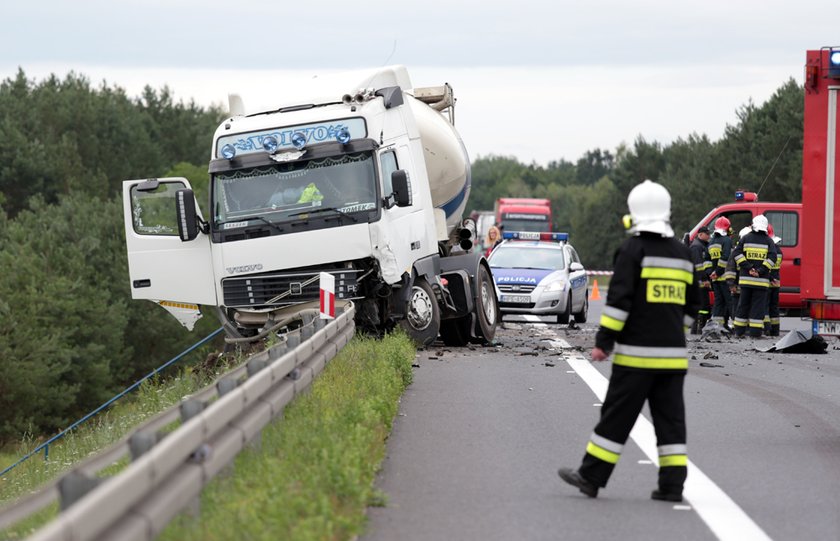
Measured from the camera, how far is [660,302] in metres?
7.72

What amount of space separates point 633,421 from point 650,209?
1.17 m

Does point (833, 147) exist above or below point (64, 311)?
above

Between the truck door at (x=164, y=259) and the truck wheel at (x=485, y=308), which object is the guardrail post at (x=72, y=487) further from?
the truck wheel at (x=485, y=308)

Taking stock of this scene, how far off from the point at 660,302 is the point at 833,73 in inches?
157

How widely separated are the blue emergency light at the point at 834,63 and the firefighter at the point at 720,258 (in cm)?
1293

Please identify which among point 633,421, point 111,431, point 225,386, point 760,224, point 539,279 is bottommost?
point 111,431

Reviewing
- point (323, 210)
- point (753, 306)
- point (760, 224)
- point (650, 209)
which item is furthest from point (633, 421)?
point (753, 306)

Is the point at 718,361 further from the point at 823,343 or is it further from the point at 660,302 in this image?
the point at 660,302

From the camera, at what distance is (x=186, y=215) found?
16250 millimetres

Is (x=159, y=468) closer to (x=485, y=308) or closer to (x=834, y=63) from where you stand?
(x=834, y=63)

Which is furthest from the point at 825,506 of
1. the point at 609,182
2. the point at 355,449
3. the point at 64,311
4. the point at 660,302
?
the point at 609,182

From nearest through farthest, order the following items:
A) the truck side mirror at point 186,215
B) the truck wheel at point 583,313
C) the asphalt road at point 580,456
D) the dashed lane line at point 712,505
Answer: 1. the dashed lane line at point 712,505
2. the asphalt road at point 580,456
3. the truck side mirror at point 186,215
4. the truck wheel at point 583,313

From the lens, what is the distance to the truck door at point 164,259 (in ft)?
54.7

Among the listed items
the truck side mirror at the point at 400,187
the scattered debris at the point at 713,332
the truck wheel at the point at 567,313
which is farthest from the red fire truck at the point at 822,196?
the truck wheel at the point at 567,313
